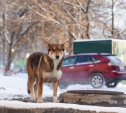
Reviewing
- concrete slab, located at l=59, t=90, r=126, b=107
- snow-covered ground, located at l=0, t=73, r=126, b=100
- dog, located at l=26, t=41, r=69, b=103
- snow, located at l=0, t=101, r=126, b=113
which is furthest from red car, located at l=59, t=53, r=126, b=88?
snow, located at l=0, t=101, r=126, b=113

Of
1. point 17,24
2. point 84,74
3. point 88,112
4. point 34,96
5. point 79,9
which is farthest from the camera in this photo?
point 17,24

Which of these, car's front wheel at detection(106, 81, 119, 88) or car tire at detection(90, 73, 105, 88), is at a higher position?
car tire at detection(90, 73, 105, 88)

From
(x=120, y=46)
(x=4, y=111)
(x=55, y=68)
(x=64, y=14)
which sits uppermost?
(x=64, y=14)

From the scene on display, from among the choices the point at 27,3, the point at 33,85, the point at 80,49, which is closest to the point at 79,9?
the point at 27,3

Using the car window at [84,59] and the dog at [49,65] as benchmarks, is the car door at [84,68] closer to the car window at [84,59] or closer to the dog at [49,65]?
the car window at [84,59]

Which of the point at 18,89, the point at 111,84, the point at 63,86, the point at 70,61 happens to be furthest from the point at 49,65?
the point at 111,84

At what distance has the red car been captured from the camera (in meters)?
20.7

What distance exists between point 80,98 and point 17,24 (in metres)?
34.0

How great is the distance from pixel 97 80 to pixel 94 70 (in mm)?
503

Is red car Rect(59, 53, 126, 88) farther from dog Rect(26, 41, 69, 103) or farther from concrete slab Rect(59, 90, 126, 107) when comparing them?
concrete slab Rect(59, 90, 126, 107)

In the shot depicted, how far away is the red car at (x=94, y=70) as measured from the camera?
2071 centimetres

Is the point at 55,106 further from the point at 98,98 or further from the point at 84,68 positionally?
the point at 84,68

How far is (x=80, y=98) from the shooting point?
8594mm

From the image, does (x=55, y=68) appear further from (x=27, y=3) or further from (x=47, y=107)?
(x=27, y=3)
